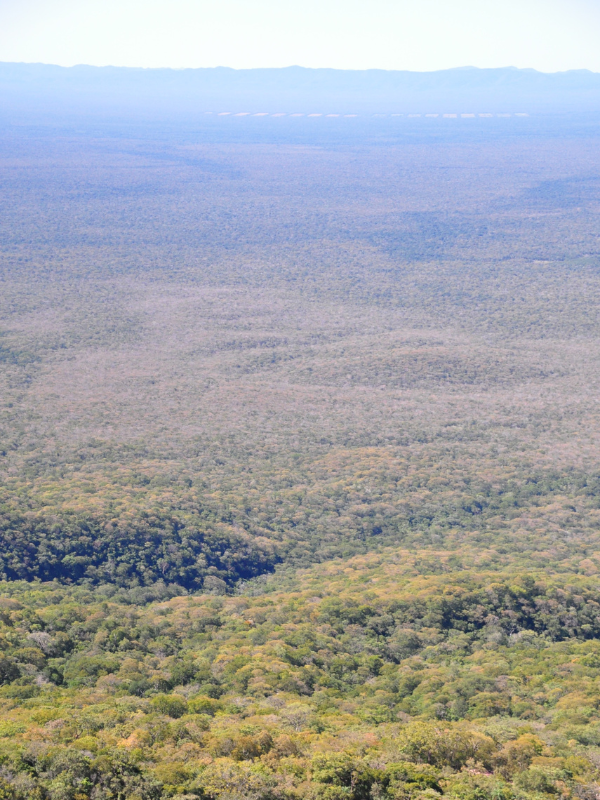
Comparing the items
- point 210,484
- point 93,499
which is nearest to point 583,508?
point 210,484

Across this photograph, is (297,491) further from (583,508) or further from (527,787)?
(527,787)

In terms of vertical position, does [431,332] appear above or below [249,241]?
below

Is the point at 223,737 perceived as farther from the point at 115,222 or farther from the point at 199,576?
the point at 115,222

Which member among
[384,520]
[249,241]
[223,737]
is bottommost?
[384,520]

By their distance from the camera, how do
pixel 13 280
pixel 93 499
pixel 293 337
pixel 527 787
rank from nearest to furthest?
pixel 527 787 < pixel 93 499 < pixel 293 337 < pixel 13 280

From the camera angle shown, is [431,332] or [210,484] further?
[431,332]

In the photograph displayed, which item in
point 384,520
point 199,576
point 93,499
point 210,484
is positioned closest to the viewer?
point 199,576
